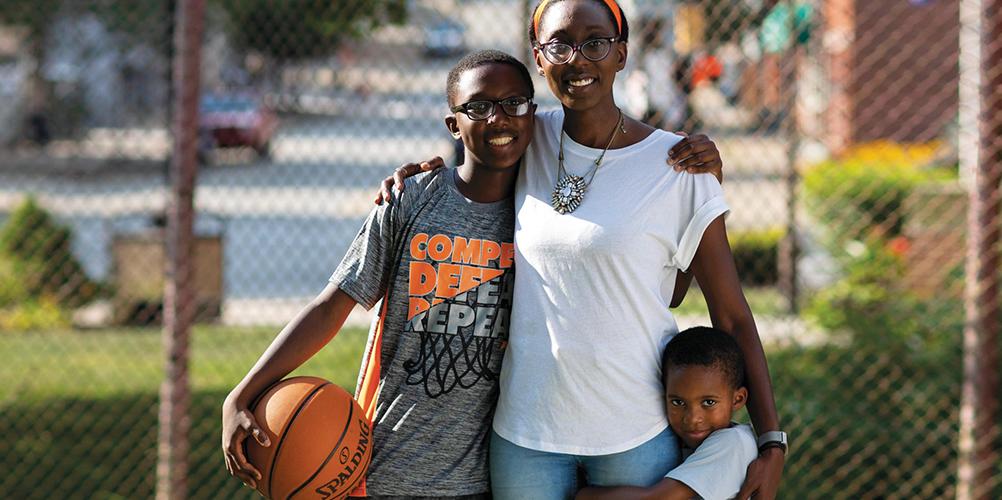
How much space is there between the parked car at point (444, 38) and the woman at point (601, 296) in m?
2.83

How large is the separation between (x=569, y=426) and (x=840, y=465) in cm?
296

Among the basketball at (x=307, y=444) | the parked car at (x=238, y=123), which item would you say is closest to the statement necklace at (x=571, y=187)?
the basketball at (x=307, y=444)

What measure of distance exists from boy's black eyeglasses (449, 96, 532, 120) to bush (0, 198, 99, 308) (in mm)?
5500

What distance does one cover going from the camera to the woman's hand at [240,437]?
2.44 meters

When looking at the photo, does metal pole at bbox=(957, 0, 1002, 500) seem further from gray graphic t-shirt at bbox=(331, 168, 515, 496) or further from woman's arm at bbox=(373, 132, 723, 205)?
gray graphic t-shirt at bbox=(331, 168, 515, 496)

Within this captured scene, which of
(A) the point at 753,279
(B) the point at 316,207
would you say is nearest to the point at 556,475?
(A) the point at 753,279

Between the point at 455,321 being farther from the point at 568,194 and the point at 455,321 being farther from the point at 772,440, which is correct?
the point at 772,440

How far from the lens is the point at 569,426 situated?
2.44m

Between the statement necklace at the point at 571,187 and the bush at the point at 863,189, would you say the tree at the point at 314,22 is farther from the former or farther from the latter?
the bush at the point at 863,189

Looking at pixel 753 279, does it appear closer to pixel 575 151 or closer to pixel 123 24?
pixel 123 24

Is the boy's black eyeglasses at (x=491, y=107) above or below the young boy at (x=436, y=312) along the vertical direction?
above

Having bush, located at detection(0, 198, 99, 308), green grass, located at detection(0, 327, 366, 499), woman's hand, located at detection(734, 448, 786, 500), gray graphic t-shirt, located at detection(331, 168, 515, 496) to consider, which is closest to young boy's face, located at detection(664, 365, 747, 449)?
woman's hand, located at detection(734, 448, 786, 500)

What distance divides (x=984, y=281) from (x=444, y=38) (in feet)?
8.99

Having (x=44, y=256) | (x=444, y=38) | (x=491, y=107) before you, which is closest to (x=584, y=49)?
(x=491, y=107)
